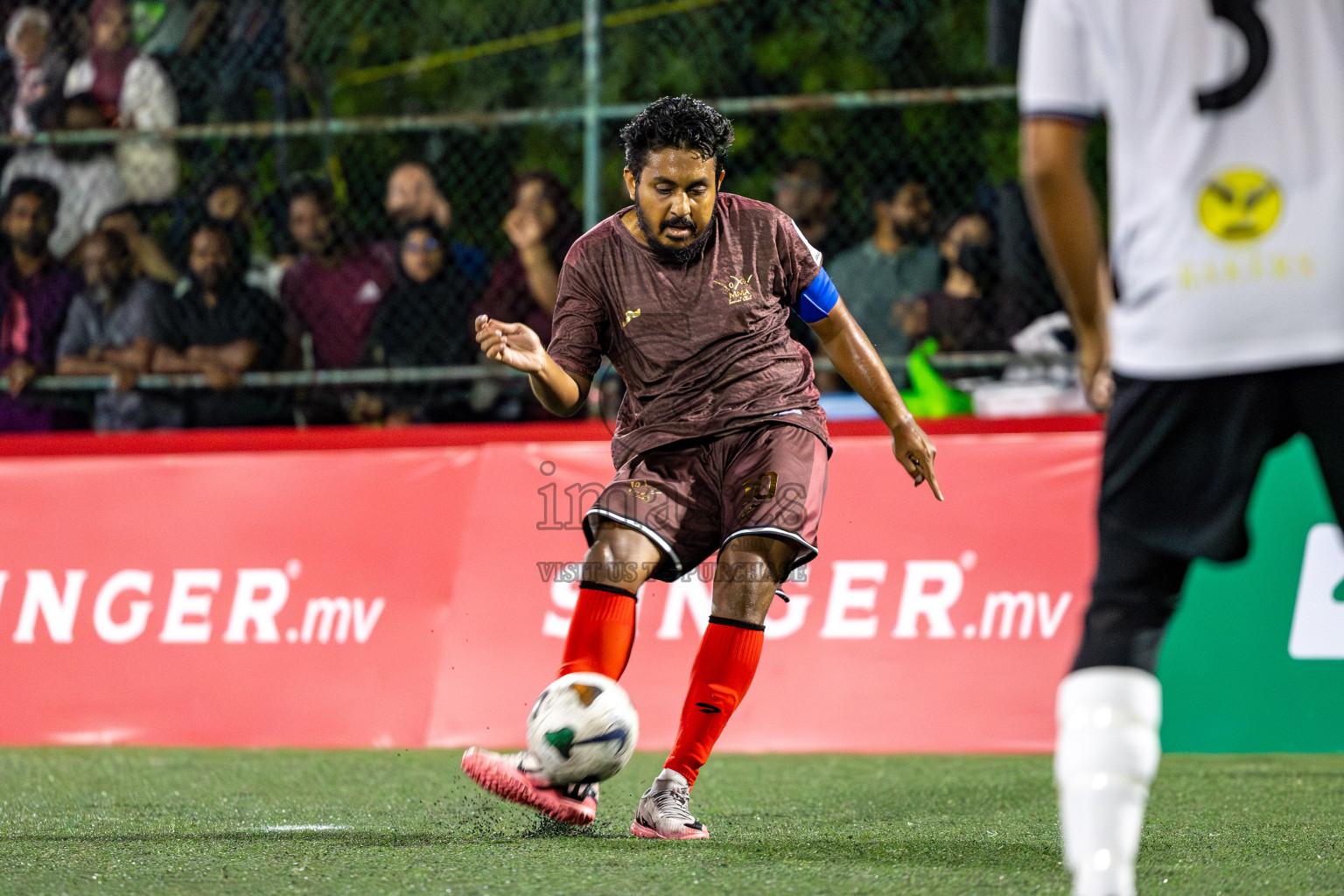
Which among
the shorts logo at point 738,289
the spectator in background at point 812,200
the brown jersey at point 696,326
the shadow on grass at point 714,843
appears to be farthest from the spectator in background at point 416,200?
the shadow on grass at point 714,843

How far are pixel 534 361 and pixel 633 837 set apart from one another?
1182mm

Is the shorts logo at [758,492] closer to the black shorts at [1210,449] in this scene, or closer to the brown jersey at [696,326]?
the brown jersey at [696,326]

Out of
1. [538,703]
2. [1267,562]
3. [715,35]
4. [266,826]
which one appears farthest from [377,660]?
[715,35]

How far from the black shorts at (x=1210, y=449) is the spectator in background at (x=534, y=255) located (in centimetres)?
565

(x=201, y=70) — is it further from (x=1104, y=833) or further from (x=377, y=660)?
(x=1104, y=833)

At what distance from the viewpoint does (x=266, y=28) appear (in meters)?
8.64

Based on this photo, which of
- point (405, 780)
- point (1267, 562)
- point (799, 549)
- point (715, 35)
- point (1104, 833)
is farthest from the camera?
point (715, 35)

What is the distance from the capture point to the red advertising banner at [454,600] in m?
6.41

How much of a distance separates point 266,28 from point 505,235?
171cm

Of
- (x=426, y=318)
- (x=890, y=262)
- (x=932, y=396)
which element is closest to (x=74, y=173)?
(x=426, y=318)

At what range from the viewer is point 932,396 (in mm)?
7234

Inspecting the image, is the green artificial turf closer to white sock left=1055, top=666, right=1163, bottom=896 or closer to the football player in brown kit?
the football player in brown kit

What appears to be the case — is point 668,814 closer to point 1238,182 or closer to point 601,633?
point 601,633

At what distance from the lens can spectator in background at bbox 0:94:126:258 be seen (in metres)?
8.52
